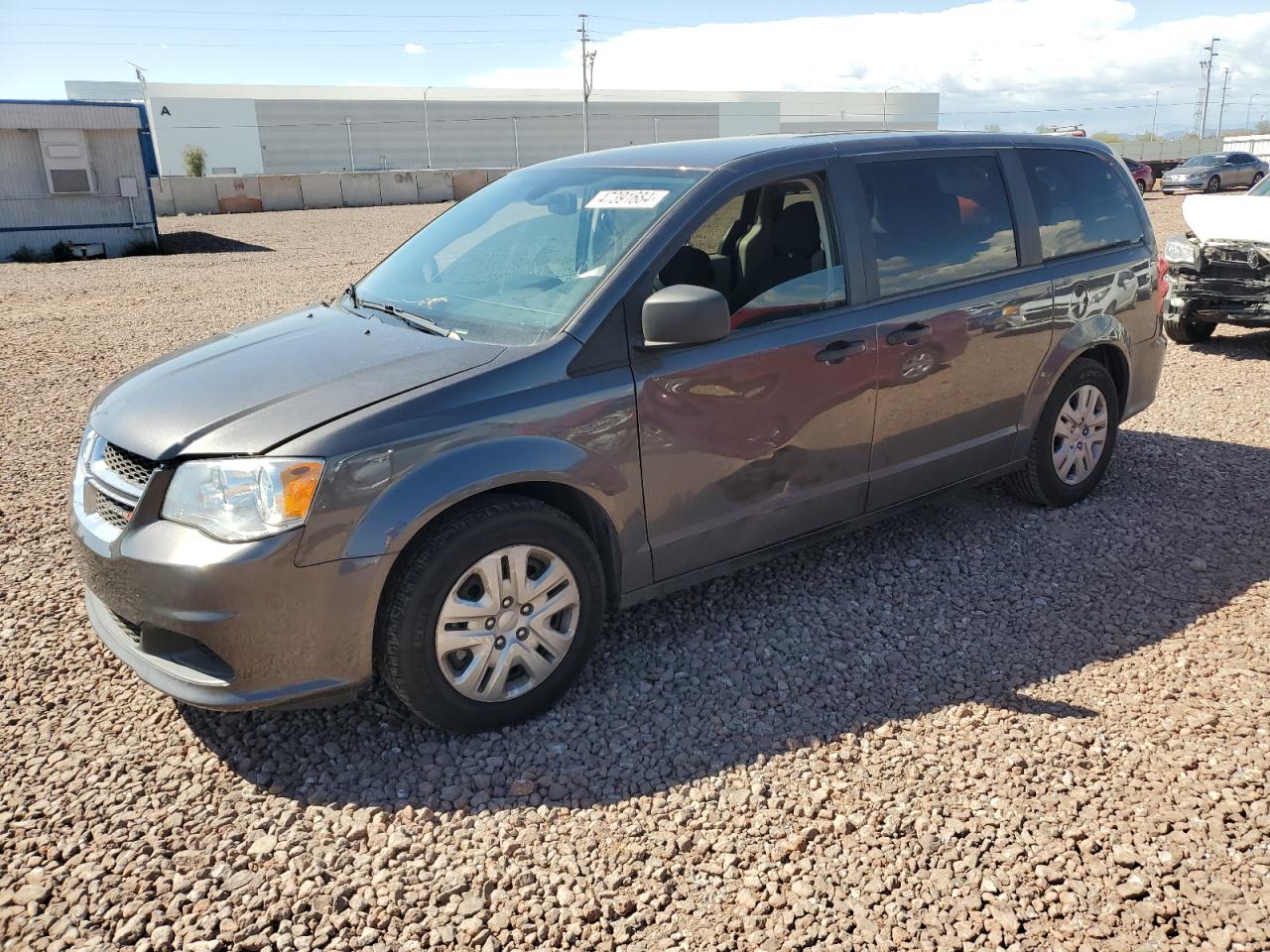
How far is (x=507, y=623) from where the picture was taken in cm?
333

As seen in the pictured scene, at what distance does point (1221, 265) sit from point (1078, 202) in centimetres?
480

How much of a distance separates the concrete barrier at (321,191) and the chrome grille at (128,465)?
128ft

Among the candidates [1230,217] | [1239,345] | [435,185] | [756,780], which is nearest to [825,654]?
[756,780]

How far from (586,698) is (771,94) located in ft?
319

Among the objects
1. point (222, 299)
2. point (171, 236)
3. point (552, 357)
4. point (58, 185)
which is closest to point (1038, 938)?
point (552, 357)

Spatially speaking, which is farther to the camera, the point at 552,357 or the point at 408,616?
the point at 552,357

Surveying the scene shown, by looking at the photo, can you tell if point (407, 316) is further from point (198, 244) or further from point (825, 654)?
point (198, 244)

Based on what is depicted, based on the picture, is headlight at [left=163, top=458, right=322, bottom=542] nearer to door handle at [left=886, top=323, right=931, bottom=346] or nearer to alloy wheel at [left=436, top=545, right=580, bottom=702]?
alloy wheel at [left=436, top=545, right=580, bottom=702]

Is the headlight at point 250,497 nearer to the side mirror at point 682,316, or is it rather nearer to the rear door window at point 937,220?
Answer: the side mirror at point 682,316

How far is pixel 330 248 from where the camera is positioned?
74.2 feet

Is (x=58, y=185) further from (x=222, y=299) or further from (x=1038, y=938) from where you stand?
(x=1038, y=938)

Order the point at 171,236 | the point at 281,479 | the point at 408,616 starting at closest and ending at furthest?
the point at 281,479, the point at 408,616, the point at 171,236

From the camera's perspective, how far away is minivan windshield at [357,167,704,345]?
363 cm

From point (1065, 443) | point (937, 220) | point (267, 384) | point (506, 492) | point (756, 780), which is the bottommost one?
point (756, 780)
